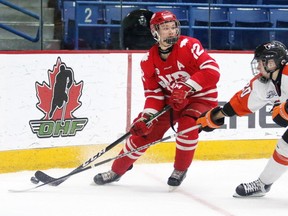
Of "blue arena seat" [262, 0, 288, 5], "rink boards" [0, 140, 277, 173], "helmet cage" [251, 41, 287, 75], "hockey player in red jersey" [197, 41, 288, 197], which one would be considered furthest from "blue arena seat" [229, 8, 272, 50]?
"helmet cage" [251, 41, 287, 75]

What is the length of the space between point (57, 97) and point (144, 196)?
1095mm

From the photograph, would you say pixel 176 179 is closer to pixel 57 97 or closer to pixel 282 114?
pixel 282 114

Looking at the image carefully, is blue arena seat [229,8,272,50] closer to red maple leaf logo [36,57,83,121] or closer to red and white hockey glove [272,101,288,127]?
red maple leaf logo [36,57,83,121]

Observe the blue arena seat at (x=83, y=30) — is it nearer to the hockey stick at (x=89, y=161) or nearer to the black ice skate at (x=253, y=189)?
the hockey stick at (x=89, y=161)

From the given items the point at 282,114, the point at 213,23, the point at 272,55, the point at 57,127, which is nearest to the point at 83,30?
the point at 213,23

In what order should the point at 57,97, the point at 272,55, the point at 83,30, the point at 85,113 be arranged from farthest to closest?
the point at 83,30 → the point at 85,113 → the point at 57,97 → the point at 272,55

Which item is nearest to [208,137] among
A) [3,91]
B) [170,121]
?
[170,121]

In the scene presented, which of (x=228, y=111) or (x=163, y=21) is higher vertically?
(x=163, y=21)

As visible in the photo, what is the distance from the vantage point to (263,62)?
3314 millimetres

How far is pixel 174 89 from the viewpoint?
12.2ft

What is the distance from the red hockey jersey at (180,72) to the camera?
3.78 m

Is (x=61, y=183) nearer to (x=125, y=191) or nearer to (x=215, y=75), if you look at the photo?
(x=125, y=191)

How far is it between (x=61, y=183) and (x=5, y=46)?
153 cm

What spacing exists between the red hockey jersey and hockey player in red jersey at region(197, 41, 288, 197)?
256 mm
